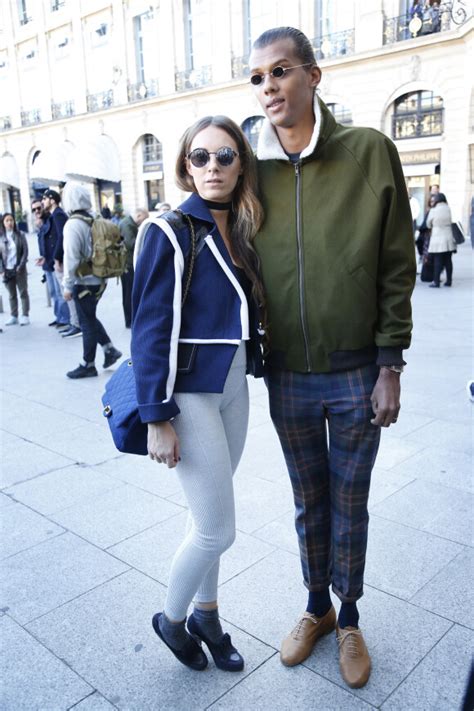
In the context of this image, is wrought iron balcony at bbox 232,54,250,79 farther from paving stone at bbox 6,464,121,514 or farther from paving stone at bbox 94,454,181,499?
paving stone at bbox 6,464,121,514

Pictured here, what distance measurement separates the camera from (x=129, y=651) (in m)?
2.48

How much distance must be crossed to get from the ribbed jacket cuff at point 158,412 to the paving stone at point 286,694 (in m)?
1.05

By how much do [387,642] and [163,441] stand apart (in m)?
1.29

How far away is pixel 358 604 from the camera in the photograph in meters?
2.76

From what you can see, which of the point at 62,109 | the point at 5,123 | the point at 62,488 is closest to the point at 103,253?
the point at 62,488

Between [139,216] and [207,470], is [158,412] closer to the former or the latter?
[207,470]

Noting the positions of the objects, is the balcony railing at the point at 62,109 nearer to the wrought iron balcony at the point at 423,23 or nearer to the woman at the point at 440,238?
the wrought iron balcony at the point at 423,23

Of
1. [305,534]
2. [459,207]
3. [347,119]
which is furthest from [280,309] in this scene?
[347,119]

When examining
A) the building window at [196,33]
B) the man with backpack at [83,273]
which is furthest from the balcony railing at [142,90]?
the man with backpack at [83,273]

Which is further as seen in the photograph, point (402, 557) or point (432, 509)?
point (432, 509)

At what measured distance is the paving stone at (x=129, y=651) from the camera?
226 centimetres

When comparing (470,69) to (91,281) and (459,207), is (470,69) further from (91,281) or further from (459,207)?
(91,281)

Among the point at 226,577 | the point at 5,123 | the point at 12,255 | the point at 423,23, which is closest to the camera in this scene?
the point at 226,577

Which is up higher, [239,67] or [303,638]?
[239,67]
